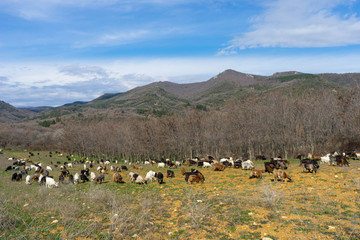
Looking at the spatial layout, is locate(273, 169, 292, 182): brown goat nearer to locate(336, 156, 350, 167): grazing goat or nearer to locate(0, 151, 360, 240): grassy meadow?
locate(0, 151, 360, 240): grassy meadow

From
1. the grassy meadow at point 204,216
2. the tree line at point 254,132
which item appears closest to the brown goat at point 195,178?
the grassy meadow at point 204,216

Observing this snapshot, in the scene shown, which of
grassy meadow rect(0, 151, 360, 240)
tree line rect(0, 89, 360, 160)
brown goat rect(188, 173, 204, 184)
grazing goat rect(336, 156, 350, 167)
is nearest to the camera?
grassy meadow rect(0, 151, 360, 240)

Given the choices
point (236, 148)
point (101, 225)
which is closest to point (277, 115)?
point (236, 148)

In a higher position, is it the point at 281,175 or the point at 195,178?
the point at 281,175

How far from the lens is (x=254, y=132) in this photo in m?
45.1

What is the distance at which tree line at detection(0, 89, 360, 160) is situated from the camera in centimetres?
4075

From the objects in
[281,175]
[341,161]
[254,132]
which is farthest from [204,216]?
[254,132]

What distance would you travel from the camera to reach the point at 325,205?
9.72 m

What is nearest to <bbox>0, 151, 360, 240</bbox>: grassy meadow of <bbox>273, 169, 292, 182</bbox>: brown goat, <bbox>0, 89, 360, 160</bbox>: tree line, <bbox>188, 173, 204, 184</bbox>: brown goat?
<bbox>273, 169, 292, 182</bbox>: brown goat

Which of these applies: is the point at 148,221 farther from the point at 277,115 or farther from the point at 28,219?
the point at 277,115

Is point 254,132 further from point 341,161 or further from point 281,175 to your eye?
point 281,175

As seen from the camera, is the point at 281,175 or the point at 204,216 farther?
the point at 281,175

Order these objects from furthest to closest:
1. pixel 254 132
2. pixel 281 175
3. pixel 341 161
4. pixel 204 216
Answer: pixel 254 132 < pixel 341 161 < pixel 281 175 < pixel 204 216

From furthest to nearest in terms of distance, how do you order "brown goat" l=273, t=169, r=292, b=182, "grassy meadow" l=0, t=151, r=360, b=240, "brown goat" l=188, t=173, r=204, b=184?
"brown goat" l=188, t=173, r=204, b=184 → "brown goat" l=273, t=169, r=292, b=182 → "grassy meadow" l=0, t=151, r=360, b=240
